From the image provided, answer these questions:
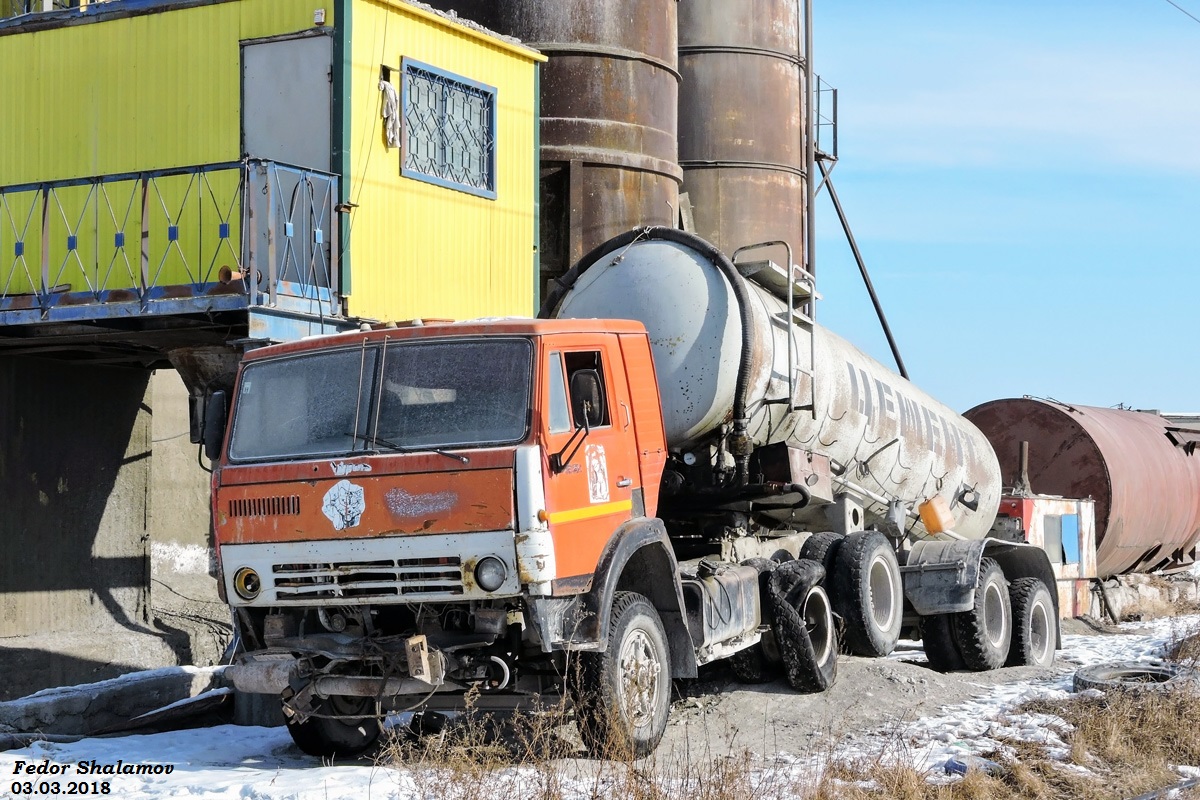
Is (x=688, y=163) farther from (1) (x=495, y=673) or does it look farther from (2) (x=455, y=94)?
(1) (x=495, y=673)

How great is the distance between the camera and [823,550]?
11.9 meters

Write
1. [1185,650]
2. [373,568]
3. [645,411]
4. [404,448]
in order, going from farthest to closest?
[1185,650], [645,411], [404,448], [373,568]

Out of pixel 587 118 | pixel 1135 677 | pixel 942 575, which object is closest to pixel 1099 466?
pixel 942 575

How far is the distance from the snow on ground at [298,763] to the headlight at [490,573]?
3.34ft

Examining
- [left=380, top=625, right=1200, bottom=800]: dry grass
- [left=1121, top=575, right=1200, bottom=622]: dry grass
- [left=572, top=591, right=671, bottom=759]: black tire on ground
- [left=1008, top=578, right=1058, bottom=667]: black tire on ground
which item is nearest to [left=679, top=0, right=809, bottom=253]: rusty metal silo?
[left=1121, top=575, right=1200, bottom=622]: dry grass

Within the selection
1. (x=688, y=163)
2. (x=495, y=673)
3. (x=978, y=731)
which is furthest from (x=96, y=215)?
(x=688, y=163)

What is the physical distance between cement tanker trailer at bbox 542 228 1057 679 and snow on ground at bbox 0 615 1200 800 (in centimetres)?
153

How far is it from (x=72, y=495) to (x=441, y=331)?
7.02 m

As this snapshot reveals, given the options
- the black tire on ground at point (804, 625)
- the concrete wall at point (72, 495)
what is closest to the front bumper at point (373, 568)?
the black tire on ground at point (804, 625)

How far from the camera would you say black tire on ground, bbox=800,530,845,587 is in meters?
11.8

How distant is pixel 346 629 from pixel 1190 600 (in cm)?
1873

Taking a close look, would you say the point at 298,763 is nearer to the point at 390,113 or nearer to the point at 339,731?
the point at 339,731

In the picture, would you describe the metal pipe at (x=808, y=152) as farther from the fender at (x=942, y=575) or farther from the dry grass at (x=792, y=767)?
the dry grass at (x=792, y=767)

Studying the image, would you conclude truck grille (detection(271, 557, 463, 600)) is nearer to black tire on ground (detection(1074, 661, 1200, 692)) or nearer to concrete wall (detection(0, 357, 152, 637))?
black tire on ground (detection(1074, 661, 1200, 692))
